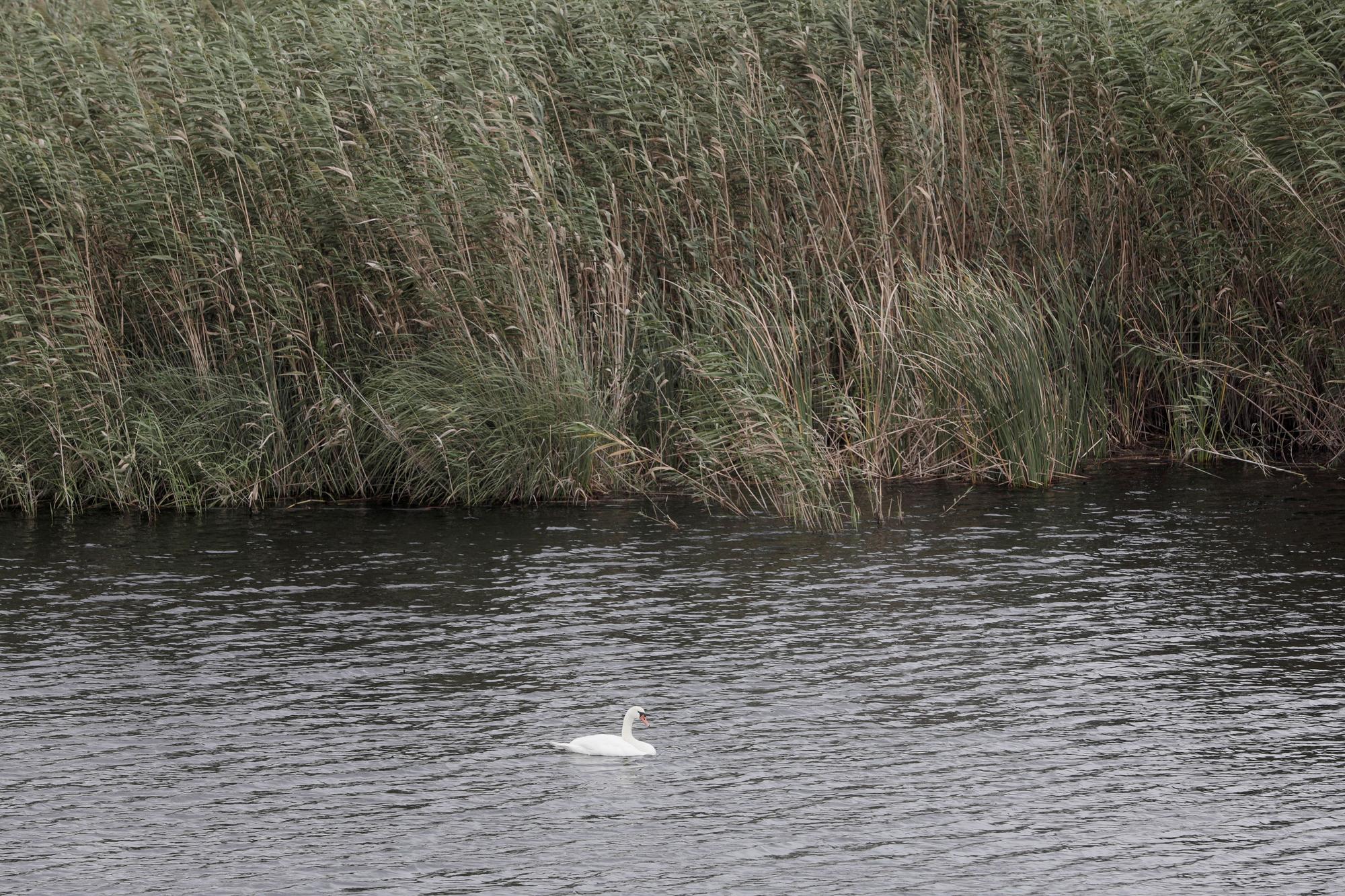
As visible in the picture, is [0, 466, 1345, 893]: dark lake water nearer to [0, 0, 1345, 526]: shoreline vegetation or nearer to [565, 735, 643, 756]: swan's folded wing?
[565, 735, 643, 756]: swan's folded wing

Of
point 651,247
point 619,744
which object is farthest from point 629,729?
point 651,247

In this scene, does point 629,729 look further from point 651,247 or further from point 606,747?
point 651,247

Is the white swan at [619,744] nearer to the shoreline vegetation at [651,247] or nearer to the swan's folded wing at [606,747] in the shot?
the swan's folded wing at [606,747]

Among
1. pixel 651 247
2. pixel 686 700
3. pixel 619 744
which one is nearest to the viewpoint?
pixel 619 744

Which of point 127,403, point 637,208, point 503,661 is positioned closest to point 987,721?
point 503,661

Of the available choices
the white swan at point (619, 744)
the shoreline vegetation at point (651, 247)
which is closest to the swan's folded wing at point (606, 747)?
the white swan at point (619, 744)

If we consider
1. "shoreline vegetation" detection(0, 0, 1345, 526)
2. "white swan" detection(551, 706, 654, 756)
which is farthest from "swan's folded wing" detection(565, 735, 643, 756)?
"shoreline vegetation" detection(0, 0, 1345, 526)

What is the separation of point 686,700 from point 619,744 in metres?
1.02

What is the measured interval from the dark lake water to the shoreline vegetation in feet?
2.85

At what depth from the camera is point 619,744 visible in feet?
25.3

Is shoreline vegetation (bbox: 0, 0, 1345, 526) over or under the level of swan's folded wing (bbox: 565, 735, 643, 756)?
over

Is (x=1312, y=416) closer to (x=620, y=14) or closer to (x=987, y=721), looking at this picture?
(x=620, y=14)

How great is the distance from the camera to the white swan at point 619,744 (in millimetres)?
7723

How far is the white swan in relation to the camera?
7723mm
